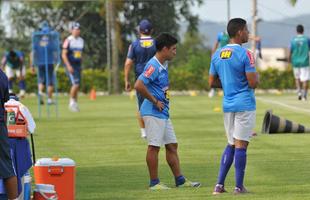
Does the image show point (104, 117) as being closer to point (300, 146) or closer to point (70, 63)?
point (70, 63)

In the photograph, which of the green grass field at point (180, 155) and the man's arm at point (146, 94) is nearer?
the green grass field at point (180, 155)

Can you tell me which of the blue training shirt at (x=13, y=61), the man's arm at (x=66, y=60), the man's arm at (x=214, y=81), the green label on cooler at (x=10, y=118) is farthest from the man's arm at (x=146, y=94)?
the blue training shirt at (x=13, y=61)

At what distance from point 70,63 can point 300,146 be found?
34.6 feet

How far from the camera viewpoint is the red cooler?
37.5ft

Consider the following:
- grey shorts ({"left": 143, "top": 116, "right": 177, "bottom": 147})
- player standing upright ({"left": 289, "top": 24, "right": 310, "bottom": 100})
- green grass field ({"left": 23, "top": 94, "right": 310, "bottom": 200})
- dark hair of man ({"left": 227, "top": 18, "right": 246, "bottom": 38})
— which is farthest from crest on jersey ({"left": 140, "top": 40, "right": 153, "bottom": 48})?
player standing upright ({"left": 289, "top": 24, "right": 310, "bottom": 100})

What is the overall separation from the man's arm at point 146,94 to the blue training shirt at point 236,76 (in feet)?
2.86

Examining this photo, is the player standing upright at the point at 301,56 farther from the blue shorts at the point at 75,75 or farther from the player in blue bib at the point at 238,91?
the player in blue bib at the point at 238,91

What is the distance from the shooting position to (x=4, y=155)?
10320mm

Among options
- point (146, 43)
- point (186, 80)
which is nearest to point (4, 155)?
point (146, 43)

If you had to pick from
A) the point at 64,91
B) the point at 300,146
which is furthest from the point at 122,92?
the point at 300,146

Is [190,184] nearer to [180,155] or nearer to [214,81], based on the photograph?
[214,81]

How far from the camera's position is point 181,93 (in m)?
45.7

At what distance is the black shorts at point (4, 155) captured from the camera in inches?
406

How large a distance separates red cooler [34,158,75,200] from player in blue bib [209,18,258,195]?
173 cm
